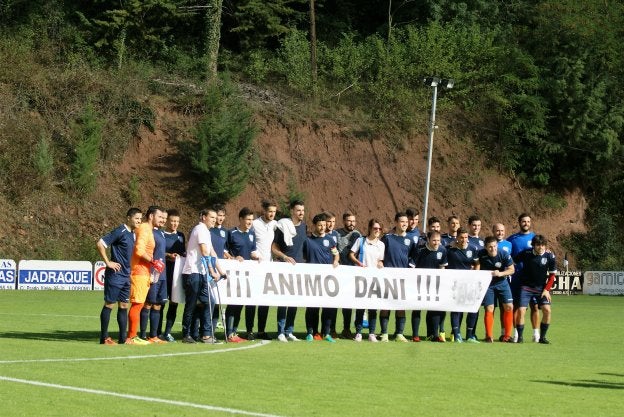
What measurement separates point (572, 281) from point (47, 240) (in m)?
21.4

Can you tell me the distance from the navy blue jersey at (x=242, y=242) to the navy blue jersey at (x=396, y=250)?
243 centimetres

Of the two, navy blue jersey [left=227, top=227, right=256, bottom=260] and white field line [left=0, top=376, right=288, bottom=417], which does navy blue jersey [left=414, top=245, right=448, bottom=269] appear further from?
white field line [left=0, top=376, right=288, bottom=417]

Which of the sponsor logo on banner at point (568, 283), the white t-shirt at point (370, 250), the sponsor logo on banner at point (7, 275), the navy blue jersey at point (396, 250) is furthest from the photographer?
the sponsor logo on banner at point (568, 283)

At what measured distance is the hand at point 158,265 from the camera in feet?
55.0

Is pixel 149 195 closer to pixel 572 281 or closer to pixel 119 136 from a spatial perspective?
pixel 119 136

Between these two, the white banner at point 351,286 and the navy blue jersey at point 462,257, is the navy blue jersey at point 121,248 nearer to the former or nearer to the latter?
the white banner at point 351,286

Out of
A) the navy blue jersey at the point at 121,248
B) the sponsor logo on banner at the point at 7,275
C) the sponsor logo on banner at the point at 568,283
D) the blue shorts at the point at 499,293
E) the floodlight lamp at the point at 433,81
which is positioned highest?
the floodlight lamp at the point at 433,81

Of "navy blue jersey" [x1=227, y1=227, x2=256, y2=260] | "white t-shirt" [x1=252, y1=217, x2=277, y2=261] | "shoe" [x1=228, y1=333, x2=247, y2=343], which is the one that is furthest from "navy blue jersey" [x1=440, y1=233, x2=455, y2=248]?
"shoe" [x1=228, y1=333, x2=247, y2=343]

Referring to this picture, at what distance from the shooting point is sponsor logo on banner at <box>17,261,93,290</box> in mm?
36938

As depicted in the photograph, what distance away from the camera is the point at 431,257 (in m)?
19.4

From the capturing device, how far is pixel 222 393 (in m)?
11.2

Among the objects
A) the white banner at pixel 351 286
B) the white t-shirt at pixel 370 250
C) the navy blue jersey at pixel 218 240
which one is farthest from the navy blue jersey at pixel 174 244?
the white t-shirt at pixel 370 250

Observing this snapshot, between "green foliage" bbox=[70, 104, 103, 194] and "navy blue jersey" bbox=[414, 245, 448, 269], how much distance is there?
95.3 ft

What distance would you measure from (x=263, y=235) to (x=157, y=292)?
84.9 inches
